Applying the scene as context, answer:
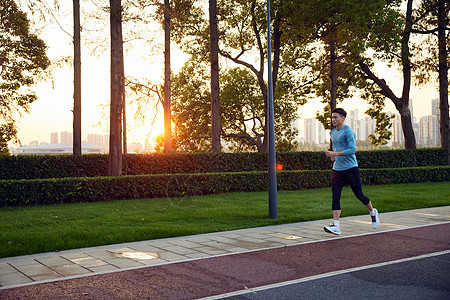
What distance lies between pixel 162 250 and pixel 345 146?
357 cm

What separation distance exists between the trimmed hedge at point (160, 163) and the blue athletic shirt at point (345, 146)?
12.9 m

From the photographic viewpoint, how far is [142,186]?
1554 cm

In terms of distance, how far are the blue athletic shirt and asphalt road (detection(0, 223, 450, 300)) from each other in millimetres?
1453

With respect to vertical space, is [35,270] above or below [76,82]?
below

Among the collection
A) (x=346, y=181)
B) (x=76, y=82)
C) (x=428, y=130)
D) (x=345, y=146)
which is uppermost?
(x=428, y=130)

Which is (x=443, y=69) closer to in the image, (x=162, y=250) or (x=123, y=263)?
(x=162, y=250)

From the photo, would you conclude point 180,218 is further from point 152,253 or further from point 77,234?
point 152,253

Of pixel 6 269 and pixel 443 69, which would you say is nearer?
pixel 6 269

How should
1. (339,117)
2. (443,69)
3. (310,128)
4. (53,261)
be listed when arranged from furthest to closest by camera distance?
(310,128) → (443,69) → (339,117) → (53,261)

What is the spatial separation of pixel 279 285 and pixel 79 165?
50.4 ft

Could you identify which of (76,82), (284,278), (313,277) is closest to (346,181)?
(313,277)

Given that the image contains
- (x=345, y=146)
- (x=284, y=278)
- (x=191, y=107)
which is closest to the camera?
(x=284, y=278)

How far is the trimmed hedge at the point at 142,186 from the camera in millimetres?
13523

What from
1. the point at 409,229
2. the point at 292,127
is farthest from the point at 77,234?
the point at 292,127
